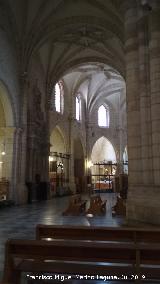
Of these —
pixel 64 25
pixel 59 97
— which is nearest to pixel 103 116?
pixel 59 97

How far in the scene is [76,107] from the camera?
1239 inches

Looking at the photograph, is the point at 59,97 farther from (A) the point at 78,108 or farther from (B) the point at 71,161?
(B) the point at 71,161

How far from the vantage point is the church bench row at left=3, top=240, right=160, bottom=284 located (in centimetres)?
274

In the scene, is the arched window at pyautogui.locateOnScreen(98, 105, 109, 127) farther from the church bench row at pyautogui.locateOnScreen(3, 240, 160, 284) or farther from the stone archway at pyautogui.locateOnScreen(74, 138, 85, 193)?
the church bench row at pyautogui.locateOnScreen(3, 240, 160, 284)

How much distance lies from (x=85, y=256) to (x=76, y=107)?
2902 cm

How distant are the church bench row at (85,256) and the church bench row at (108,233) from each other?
1.89 ft

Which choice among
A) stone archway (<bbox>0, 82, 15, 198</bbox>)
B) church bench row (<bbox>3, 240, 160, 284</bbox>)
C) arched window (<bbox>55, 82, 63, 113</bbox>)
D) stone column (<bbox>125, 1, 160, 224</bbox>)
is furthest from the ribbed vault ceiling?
church bench row (<bbox>3, 240, 160, 284</bbox>)

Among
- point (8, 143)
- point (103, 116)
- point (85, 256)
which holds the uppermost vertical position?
point (103, 116)

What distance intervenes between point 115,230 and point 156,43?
6.42 meters

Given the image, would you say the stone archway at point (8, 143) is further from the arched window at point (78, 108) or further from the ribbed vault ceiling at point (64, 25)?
the arched window at point (78, 108)

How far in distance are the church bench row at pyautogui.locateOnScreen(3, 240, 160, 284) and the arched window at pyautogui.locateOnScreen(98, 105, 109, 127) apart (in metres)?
33.9

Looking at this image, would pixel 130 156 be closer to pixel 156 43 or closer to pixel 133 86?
pixel 133 86

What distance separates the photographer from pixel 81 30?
61.5ft

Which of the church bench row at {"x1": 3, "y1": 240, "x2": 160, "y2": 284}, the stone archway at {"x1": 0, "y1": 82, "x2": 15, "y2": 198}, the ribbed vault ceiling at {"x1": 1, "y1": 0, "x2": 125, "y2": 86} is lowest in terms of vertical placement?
the church bench row at {"x1": 3, "y1": 240, "x2": 160, "y2": 284}
